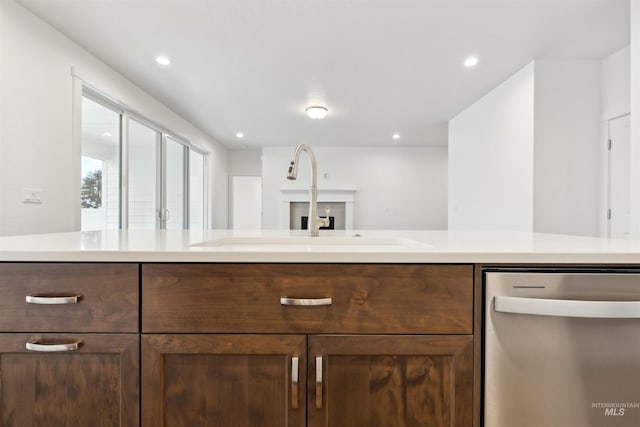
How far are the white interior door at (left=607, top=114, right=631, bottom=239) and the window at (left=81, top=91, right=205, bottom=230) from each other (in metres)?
4.95

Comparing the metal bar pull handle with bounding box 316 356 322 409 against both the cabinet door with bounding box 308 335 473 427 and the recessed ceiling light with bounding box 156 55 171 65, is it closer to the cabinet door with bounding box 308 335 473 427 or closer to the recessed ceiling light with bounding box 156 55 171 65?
the cabinet door with bounding box 308 335 473 427

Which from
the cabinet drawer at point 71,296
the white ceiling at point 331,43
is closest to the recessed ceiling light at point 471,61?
the white ceiling at point 331,43

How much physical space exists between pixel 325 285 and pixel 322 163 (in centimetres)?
688

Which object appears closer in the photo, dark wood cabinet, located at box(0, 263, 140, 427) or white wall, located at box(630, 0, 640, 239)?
dark wood cabinet, located at box(0, 263, 140, 427)

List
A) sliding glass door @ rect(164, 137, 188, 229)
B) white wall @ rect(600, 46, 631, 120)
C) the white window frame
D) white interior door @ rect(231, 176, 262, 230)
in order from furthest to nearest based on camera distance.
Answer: white interior door @ rect(231, 176, 262, 230) < sliding glass door @ rect(164, 137, 188, 229) < white wall @ rect(600, 46, 631, 120) < the white window frame

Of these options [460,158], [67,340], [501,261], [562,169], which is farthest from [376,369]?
[460,158]

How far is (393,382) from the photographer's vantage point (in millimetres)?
848

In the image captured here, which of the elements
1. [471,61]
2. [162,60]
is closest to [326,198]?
[471,61]

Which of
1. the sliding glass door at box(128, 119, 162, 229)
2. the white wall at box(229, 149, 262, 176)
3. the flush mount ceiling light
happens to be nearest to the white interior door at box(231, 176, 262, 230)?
the white wall at box(229, 149, 262, 176)

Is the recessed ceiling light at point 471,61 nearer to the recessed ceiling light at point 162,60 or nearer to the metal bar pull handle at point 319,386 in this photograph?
the recessed ceiling light at point 162,60

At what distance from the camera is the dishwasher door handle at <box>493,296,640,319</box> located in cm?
80

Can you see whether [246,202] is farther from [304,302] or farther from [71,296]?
[304,302]

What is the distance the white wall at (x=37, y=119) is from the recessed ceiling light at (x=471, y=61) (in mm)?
3563

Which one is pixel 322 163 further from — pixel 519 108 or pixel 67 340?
pixel 67 340
